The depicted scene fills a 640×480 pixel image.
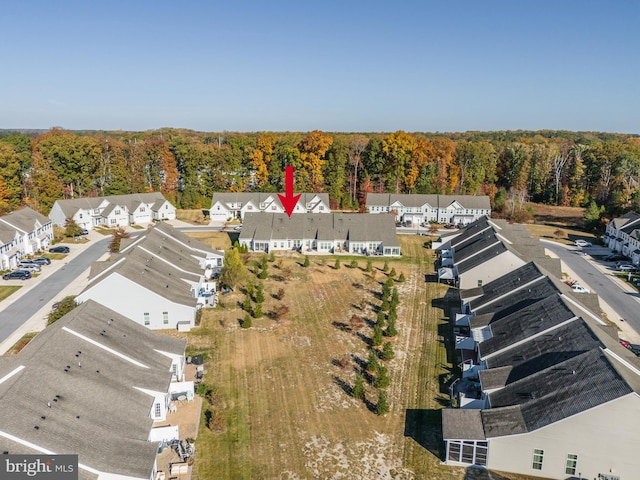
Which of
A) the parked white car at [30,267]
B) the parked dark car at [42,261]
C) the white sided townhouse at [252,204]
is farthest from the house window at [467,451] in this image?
the white sided townhouse at [252,204]

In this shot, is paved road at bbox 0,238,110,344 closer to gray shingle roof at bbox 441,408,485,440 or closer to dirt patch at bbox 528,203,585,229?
gray shingle roof at bbox 441,408,485,440

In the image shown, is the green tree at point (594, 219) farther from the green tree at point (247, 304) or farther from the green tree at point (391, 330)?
the green tree at point (247, 304)

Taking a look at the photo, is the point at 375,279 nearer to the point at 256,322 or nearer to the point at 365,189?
the point at 256,322

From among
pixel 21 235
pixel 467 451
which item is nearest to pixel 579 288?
pixel 467 451

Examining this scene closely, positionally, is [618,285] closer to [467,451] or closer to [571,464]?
[571,464]

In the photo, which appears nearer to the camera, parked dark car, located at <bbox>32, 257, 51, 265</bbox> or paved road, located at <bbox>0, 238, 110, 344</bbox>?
paved road, located at <bbox>0, 238, 110, 344</bbox>

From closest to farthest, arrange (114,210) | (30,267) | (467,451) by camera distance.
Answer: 1. (467,451)
2. (30,267)
3. (114,210)

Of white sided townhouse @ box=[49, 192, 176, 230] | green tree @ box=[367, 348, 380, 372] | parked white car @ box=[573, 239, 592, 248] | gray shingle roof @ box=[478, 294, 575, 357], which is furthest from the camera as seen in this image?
white sided townhouse @ box=[49, 192, 176, 230]

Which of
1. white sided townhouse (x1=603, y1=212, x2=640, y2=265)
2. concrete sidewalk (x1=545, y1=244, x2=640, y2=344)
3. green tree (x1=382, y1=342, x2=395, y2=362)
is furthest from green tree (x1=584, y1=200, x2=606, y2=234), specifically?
green tree (x1=382, y1=342, x2=395, y2=362)
